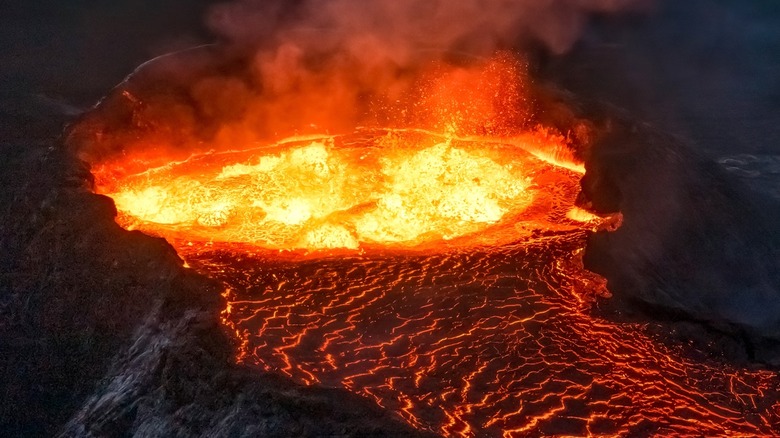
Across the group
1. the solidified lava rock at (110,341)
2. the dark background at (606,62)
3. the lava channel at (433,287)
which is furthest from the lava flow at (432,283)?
the dark background at (606,62)

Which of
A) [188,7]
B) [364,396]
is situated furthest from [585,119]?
[188,7]

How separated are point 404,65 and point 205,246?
427 centimetres

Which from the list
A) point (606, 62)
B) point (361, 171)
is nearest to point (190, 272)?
point (361, 171)

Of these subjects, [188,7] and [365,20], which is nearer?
[365,20]

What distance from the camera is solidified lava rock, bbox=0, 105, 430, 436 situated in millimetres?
4148

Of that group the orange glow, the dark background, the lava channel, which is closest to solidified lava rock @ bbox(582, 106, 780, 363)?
the lava channel

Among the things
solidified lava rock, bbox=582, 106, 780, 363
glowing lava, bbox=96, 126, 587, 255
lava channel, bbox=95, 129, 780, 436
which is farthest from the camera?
glowing lava, bbox=96, 126, 587, 255

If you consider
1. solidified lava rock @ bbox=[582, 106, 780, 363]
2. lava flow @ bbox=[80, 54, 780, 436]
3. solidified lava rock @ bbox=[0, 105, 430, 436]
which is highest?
solidified lava rock @ bbox=[582, 106, 780, 363]

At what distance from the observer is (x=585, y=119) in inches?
306

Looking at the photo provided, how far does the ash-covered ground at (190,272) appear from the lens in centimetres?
445

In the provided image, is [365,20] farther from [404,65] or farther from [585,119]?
[585,119]

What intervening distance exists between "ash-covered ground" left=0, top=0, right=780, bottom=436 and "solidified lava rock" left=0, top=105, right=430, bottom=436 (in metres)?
0.01

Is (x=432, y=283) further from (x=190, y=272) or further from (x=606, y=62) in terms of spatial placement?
(x=606, y=62)

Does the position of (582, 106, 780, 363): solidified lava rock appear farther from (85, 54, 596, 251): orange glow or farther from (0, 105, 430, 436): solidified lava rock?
(0, 105, 430, 436): solidified lava rock
